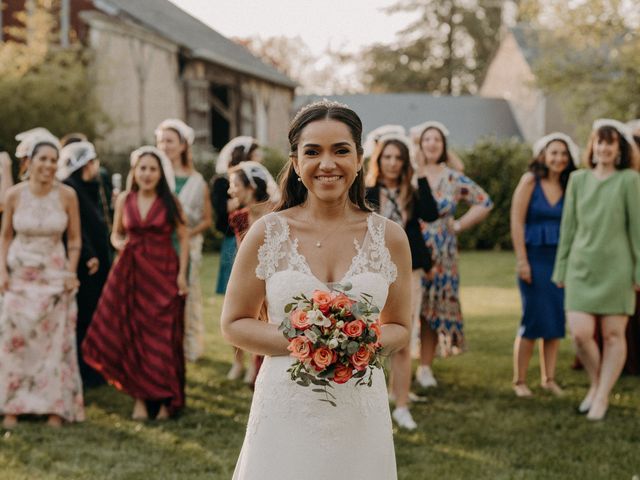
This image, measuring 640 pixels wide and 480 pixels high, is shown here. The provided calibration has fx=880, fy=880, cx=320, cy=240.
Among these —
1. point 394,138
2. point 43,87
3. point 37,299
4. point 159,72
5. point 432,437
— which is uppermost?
point 159,72

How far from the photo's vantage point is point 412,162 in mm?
7348

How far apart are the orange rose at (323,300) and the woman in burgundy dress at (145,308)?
184 inches

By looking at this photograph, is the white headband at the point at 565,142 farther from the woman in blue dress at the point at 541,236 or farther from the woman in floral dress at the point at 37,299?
the woman in floral dress at the point at 37,299

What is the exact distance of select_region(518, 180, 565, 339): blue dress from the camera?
7.85 meters

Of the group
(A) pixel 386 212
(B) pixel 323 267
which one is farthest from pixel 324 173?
(A) pixel 386 212

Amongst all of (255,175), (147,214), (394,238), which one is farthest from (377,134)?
(394,238)

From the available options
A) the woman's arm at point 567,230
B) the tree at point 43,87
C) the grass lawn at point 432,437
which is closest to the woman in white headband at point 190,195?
the grass lawn at point 432,437

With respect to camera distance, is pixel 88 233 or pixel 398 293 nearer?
pixel 398 293

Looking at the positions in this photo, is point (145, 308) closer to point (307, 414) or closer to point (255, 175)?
point (255, 175)

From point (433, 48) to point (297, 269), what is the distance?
5503 cm

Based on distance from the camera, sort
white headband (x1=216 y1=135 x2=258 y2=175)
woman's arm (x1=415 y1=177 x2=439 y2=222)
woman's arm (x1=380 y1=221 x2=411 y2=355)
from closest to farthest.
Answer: woman's arm (x1=380 y1=221 x2=411 y2=355), woman's arm (x1=415 y1=177 x2=439 y2=222), white headband (x1=216 y1=135 x2=258 y2=175)

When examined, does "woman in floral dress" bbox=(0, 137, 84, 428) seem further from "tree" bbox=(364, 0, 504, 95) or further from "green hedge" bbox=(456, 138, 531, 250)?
"tree" bbox=(364, 0, 504, 95)

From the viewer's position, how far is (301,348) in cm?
283

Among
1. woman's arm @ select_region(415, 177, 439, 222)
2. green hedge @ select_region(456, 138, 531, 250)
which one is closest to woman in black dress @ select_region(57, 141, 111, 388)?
woman's arm @ select_region(415, 177, 439, 222)
